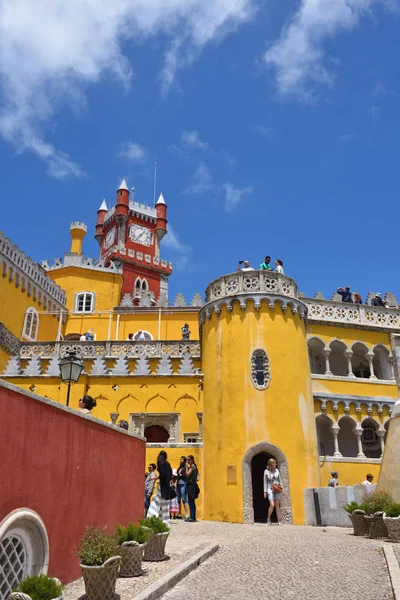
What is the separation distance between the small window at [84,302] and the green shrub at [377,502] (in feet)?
87.1

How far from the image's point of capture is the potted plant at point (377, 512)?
37.4 feet

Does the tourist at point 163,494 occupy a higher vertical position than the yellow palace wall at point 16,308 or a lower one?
lower

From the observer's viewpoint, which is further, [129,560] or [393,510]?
[393,510]

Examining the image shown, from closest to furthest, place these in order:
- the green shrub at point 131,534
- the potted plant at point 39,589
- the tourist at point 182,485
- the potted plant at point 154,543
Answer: the potted plant at point 39,589
the green shrub at point 131,534
the potted plant at point 154,543
the tourist at point 182,485

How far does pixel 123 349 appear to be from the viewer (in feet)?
78.1

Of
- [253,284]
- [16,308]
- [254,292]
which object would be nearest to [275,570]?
[254,292]

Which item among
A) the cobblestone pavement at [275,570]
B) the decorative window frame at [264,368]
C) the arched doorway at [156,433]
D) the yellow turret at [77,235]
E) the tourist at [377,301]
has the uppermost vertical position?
the yellow turret at [77,235]

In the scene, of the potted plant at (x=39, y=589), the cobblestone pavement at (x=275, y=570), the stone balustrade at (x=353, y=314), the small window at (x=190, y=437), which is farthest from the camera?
the stone balustrade at (x=353, y=314)

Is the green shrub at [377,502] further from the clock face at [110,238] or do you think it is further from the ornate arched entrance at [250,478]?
the clock face at [110,238]

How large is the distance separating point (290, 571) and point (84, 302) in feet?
97.1

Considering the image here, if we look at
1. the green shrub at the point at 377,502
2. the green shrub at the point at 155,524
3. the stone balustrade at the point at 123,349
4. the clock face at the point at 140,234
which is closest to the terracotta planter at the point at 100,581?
the green shrub at the point at 155,524

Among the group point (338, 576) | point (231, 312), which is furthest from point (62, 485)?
point (231, 312)

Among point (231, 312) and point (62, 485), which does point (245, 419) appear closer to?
point (231, 312)

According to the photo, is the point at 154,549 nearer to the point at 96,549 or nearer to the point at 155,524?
the point at 155,524
